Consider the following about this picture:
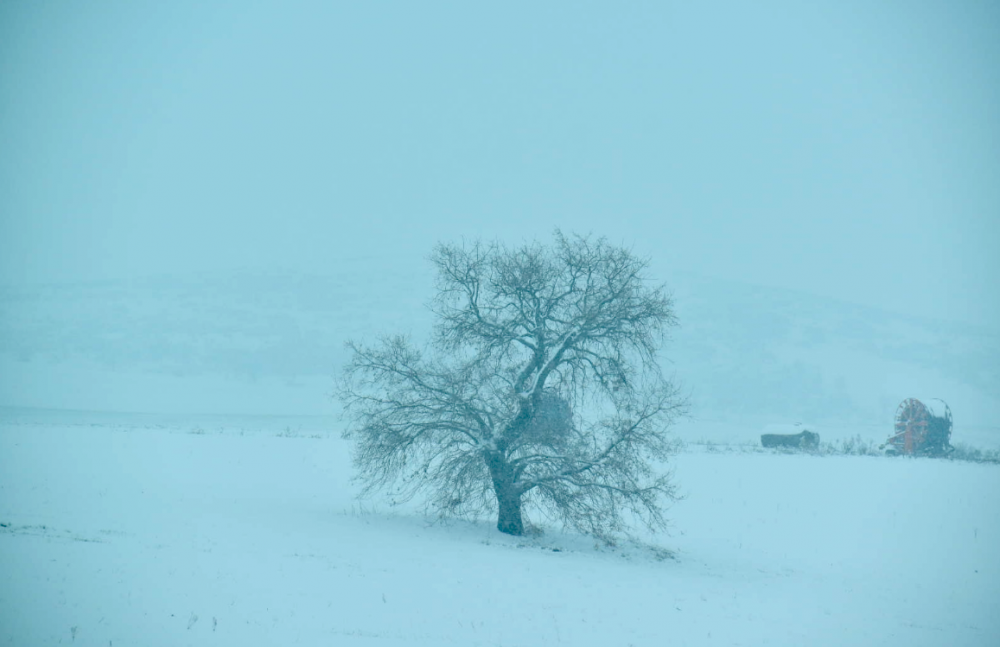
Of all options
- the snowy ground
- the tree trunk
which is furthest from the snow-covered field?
the tree trunk

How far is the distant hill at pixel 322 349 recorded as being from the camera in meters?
67.1

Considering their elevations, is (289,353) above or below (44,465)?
above

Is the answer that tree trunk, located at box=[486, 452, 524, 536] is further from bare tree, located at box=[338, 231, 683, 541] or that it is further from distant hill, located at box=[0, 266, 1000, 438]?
distant hill, located at box=[0, 266, 1000, 438]

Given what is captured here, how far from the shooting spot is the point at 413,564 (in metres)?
14.5

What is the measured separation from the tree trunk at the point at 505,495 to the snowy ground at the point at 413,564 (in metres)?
0.68

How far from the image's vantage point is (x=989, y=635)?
47.0 feet

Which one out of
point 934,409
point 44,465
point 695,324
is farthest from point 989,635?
point 695,324

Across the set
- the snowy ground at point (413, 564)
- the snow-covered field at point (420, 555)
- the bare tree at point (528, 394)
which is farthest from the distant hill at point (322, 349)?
the bare tree at point (528, 394)

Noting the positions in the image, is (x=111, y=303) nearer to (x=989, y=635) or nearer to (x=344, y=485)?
(x=344, y=485)

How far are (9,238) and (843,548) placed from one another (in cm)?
20037

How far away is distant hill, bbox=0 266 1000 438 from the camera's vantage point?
67125 millimetres

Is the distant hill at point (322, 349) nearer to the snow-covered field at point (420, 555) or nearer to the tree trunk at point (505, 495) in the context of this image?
the snow-covered field at point (420, 555)

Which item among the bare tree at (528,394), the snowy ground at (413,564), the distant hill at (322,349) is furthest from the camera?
the distant hill at (322,349)

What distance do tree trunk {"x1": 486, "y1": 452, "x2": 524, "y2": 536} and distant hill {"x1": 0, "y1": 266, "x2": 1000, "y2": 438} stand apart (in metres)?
43.8
